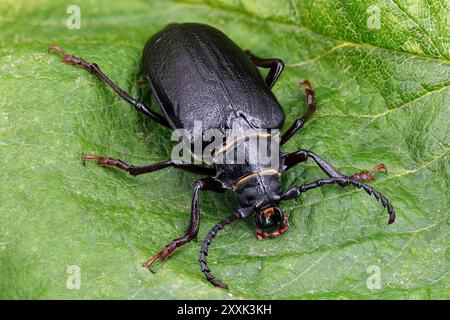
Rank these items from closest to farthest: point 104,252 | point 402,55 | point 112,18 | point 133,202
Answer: point 104,252, point 133,202, point 402,55, point 112,18

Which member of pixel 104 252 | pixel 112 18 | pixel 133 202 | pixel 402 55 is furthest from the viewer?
pixel 112 18

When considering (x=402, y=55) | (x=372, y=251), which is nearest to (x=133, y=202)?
(x=372, y=251)

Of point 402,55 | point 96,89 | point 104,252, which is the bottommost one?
point 104,252

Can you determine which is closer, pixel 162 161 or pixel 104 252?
pixel 104 252

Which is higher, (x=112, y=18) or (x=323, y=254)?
(x=112, y=18)

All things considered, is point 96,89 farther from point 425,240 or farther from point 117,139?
point 425,240

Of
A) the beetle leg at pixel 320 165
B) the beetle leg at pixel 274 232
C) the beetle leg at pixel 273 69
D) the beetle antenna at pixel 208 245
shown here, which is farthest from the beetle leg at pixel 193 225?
the beetle leg at pixel 273 69
